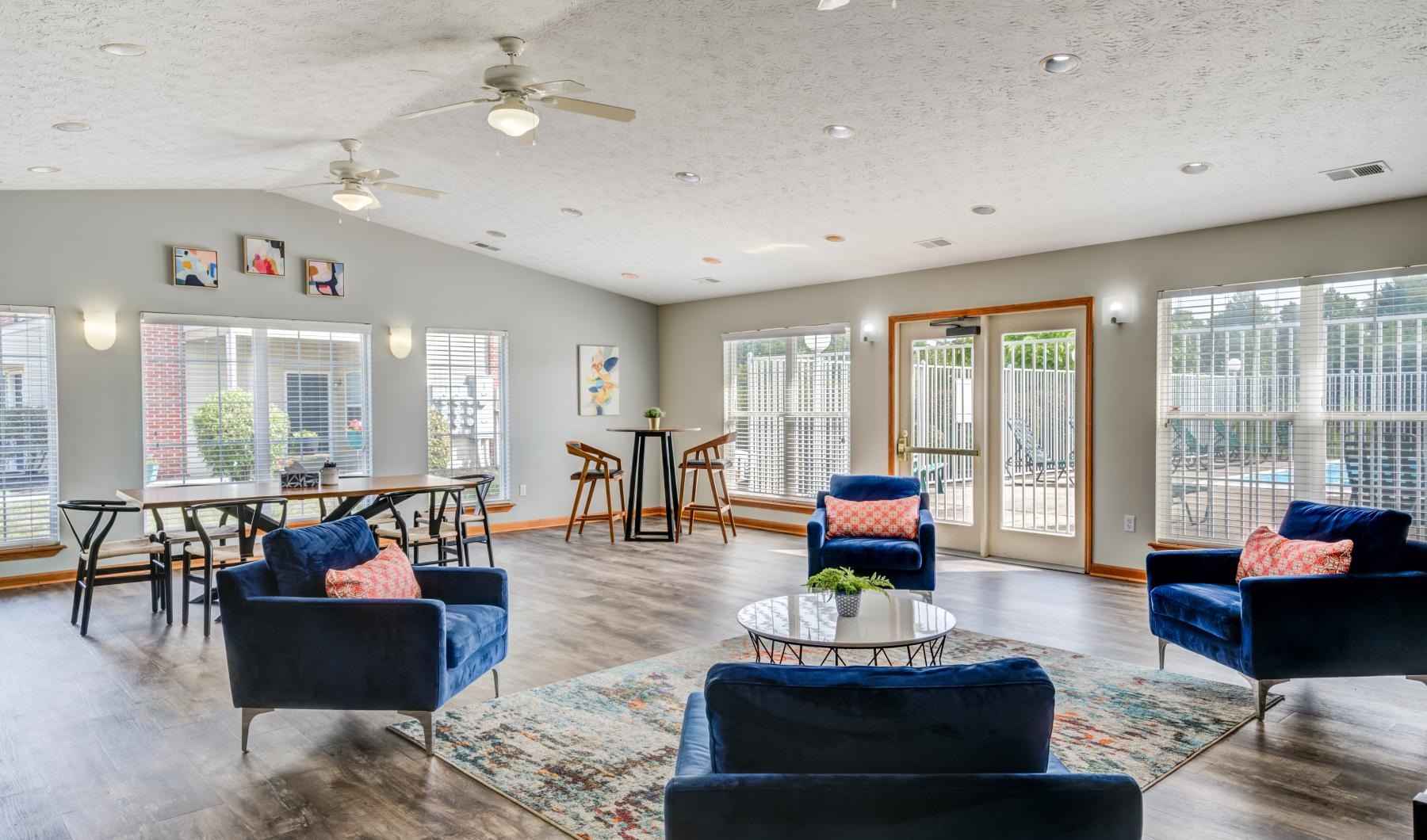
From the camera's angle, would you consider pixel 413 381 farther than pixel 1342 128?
→ Yes

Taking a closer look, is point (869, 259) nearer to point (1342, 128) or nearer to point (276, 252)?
point (1342, 128)

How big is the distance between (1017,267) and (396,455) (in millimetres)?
5669

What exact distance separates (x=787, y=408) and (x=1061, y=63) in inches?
209

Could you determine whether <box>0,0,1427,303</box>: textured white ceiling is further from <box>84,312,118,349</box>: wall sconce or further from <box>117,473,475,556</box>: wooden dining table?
<box>117,473,475,556</box>: wooden dining table

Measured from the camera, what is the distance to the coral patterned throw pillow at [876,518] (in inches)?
209

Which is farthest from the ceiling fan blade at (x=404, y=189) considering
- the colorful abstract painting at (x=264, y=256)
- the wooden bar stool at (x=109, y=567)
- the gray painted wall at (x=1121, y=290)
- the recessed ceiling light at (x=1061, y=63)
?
the gray painted wall at (x=1121, y=290)

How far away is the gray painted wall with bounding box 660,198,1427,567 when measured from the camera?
511cm

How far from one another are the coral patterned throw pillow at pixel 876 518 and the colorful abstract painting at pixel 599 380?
14.4 ft

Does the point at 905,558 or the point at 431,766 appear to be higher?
the point at 905,558

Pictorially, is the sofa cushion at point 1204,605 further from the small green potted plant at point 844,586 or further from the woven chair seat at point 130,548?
the woven chair seat at point 130,548

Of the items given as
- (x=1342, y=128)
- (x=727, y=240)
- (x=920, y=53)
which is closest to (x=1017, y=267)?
(x=727, y=240)

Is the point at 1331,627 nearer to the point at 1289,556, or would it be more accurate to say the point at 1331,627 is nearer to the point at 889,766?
the point at 1289,556

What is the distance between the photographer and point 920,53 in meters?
3.61

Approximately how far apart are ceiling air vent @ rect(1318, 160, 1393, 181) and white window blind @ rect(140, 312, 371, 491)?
283 inches
